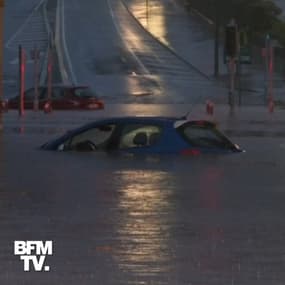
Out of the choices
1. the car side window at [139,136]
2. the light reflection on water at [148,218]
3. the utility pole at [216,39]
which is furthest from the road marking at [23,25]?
the light reflection on water at [148,218]

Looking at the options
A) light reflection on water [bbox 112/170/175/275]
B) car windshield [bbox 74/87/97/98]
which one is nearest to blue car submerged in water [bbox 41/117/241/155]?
light reflection on water [bbox 112/170/175/275]

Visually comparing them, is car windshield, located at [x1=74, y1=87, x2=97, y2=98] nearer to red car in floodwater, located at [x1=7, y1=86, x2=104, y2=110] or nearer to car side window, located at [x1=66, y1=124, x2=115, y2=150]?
red car in floodwater, located at [x1=7, y1=86, x2=104, y2=110]

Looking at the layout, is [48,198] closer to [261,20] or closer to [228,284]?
[228,284]

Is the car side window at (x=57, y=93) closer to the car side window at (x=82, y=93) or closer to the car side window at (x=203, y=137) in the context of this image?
the car side window at (x=82, y=93)

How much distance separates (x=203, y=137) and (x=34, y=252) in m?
11.4

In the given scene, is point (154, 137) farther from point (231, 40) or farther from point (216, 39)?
point (216, 39)

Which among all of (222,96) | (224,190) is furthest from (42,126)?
(222,96)

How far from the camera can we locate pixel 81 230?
11.2 metres

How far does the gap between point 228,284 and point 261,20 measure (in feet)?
242

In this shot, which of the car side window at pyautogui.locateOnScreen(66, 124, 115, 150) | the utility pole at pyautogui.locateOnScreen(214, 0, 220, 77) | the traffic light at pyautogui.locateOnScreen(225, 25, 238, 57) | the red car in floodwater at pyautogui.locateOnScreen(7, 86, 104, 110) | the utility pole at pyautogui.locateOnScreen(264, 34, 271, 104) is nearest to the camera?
the car side window at pyautogui.locateOnScreen(66, 124, 115, 150)

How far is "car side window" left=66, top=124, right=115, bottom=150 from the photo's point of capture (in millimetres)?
20828

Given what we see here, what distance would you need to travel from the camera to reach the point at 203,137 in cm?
2086

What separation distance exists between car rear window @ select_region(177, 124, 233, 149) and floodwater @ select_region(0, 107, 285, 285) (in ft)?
2.47

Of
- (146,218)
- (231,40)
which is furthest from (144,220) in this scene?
(231,40)
